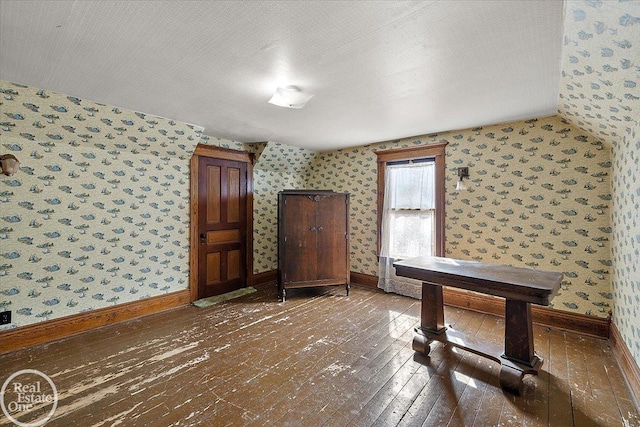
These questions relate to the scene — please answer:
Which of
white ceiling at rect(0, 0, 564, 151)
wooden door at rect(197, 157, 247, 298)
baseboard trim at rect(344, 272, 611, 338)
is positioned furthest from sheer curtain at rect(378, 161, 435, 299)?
wooden door at rect(197, 157, 247, 298)

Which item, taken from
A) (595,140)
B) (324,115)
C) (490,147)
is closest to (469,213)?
(490,147)

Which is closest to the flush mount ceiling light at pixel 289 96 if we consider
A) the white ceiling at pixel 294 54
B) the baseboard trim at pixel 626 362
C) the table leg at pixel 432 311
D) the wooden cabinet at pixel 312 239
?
the white ceiling at pixel 294 54

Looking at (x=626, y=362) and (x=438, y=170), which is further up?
(x=438, y=170)

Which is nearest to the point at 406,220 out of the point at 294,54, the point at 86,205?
the point at 294,54

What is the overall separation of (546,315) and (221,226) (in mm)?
4186

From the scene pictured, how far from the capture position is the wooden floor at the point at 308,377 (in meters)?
1.78

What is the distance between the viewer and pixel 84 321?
2.96 m

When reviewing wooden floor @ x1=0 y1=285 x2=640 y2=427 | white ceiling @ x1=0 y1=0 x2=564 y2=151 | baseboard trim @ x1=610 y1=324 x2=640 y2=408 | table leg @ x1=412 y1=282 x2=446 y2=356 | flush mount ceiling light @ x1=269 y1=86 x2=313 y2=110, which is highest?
white ceiling @ x1=0 y1=0 x2=564 y2=151

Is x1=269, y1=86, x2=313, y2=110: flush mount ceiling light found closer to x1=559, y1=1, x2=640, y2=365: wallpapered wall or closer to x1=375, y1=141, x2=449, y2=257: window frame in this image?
x1=559, y1=1, x2=640, y2=365: wallpapered wall

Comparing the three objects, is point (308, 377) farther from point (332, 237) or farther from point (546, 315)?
point (546, 315)

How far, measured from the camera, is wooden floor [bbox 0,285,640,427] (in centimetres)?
178

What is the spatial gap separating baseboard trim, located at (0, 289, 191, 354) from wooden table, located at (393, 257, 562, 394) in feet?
9.55

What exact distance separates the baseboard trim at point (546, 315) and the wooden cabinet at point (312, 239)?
1512mm
